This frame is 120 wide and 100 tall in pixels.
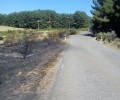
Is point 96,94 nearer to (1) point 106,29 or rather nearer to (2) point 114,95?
(2) point 114,95

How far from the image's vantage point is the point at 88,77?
15.5m

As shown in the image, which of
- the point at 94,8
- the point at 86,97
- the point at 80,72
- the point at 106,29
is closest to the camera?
the point at 86,97

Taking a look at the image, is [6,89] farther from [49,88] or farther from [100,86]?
[100,86]

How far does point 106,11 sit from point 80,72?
5892cm

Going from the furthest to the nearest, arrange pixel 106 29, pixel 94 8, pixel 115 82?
1. pixel 94 8
2. pixel 106 29
3. pixel 115 82

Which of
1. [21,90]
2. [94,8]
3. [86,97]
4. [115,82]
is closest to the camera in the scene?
[86,97]

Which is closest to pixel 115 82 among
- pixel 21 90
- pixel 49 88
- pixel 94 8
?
pixel 49 88

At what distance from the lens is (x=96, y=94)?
11289mm

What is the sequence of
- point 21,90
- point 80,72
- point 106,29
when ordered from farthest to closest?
point 106,29 → point 80,72 → point 21,90

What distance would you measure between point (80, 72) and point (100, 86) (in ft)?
14.9

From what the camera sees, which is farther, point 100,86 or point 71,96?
point 100,86

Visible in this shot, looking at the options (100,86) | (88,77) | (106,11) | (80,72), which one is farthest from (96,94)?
(106,11)

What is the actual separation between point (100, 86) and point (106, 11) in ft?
208

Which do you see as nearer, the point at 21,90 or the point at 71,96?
the point at 71,96
